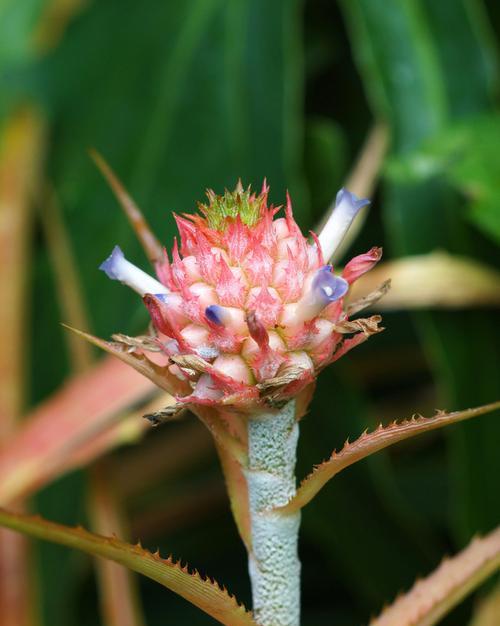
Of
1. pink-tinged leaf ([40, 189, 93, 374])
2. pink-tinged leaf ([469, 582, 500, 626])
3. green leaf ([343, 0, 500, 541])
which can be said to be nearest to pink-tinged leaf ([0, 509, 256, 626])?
pink-tinged leaf ([469, 582, 500, 626])

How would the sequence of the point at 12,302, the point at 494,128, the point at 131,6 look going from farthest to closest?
1. the point at 131,6
2. the point at 12,302
3. the point at 494,128

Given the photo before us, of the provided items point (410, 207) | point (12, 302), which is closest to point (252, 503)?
point (410, 207)

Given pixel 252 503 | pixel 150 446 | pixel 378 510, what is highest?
pixel 150 446

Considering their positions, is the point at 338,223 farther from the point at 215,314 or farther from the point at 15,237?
the point at 15,237

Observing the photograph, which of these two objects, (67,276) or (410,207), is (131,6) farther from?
(410,207)

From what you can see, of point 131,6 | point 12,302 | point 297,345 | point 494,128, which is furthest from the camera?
point 131,6

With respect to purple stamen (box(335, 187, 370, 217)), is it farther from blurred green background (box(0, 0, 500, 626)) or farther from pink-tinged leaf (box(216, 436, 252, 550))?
blurred green background (box(0, 0, 500, 626))

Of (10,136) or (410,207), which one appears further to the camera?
(10,136)
